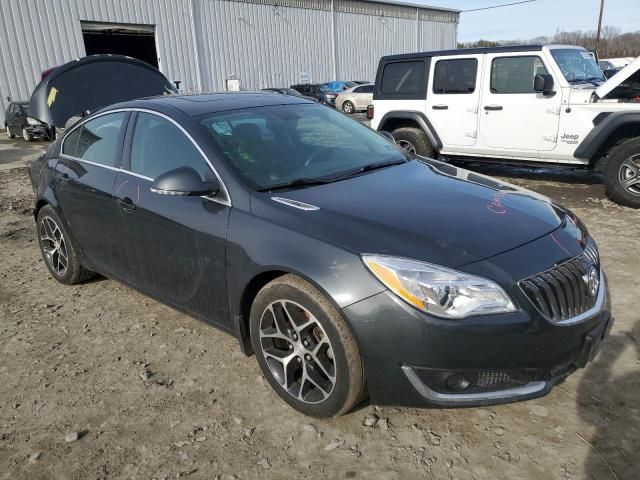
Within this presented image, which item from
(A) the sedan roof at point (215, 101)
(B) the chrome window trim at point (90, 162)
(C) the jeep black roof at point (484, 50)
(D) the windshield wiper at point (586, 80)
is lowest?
(B) the chrome window trim at point (90, 162)

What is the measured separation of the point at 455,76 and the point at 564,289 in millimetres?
6059

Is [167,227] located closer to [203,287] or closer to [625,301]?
[203,287]

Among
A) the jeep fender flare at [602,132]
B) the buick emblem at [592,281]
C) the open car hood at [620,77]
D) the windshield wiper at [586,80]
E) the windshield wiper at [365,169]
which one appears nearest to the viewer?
the buick emblem at [592,281]

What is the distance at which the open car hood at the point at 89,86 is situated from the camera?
518 centimetres

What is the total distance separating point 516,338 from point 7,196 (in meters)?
8.84

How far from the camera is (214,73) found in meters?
27.4

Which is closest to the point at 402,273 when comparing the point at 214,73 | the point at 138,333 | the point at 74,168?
the point at 138,333

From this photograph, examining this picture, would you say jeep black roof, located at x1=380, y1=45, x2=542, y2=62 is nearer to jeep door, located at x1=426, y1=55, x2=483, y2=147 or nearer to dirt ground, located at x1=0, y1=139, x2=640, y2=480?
jeep door, located at x1=426, y1=55, x2=483, y2=147

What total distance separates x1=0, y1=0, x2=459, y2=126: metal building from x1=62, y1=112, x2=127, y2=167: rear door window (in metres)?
21.3

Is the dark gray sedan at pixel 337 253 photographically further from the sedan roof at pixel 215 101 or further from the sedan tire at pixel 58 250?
the sedan tire at pixel 58 250

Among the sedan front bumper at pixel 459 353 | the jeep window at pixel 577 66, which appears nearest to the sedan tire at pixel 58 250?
the sedan front bumper at pixel 459 353

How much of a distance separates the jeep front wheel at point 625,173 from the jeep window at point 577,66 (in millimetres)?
1227

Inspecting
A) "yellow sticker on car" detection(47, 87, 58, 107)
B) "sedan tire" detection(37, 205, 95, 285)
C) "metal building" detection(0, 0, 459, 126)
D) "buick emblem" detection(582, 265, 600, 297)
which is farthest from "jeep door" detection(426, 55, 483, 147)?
"metal building" detection(0, 0, 459, 126)

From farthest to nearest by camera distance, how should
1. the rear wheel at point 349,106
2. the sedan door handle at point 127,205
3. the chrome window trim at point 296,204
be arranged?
the rear wheel at point 349,106, the sedan door handle at point 127,205, the chrome window trim at point 296,204
